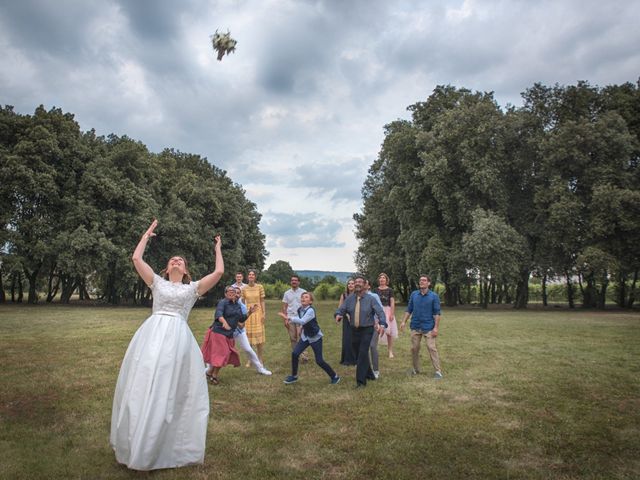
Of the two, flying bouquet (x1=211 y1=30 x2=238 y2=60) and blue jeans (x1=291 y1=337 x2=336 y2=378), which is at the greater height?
flying bouquet (x1=211 y1=30 x2=238 y2=60)

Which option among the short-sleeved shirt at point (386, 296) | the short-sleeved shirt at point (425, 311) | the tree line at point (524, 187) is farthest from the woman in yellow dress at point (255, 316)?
the tree line at point (524, 187)

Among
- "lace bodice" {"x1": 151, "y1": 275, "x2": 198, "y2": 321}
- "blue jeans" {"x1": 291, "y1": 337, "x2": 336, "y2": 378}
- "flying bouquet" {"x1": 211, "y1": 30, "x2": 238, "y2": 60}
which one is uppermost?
"flying bouquet" {"x1": 211, "y1": 30, "x2": 238, "y2": 60}

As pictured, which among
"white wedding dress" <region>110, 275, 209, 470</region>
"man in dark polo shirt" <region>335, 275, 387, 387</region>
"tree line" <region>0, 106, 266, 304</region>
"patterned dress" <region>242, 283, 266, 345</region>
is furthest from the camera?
"tree line" <region>0, 106, 266, 304</region>

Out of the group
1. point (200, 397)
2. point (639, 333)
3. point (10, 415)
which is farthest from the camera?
point (639, 333)

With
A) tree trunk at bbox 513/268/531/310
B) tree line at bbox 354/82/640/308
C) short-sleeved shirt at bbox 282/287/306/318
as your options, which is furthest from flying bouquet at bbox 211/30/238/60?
tree trunk at bbox 513/268/531/310

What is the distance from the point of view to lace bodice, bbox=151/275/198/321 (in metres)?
5.84

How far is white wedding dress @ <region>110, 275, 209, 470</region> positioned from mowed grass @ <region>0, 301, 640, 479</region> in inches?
10.3

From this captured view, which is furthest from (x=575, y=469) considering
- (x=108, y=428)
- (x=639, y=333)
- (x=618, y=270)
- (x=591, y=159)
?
(x=591, y=159)

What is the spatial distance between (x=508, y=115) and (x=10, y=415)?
131 feet

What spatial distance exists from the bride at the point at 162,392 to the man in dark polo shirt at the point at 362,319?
497cm

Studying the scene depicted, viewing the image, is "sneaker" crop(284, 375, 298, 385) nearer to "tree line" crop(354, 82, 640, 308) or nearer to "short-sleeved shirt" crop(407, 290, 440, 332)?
"short-sleeved shirt" crop(407, 290, 440, 332)

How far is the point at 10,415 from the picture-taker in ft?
25.5

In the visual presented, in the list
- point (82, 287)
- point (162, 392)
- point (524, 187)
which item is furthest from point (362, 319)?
point (82, 287)

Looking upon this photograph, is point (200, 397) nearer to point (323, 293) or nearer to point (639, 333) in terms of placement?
point (639, 333)
